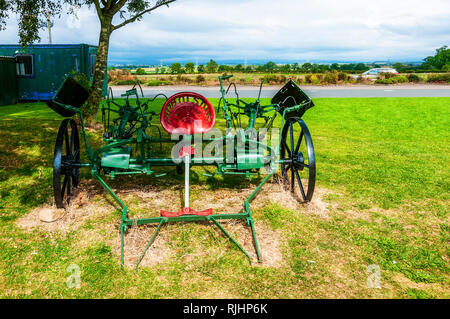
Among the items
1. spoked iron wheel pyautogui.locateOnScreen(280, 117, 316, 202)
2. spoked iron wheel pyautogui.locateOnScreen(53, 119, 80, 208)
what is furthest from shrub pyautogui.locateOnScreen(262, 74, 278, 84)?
spoked iron wheel pyautogui.locateOnScreen(53, 119, 80, 208)

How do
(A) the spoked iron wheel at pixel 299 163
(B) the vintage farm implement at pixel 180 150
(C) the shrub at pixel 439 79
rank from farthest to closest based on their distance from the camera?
(C) the shrub at pixel 439 79 → (A) the spoked iron wheel at pixel 299 163 → (B) the vintage farm implement at pixel 180 150

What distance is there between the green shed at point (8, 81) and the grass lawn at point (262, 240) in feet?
28.1

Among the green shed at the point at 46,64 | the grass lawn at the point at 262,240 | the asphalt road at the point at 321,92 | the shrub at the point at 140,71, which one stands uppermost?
the shrub at the point at 140,71

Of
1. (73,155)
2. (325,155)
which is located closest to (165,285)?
(73,155)

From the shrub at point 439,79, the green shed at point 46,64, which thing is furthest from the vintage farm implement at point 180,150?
the shrub at point 439,79

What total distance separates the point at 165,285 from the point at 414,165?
6026 millimetres

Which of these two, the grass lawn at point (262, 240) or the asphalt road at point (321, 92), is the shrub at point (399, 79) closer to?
the asphalt road at point (321, 92)

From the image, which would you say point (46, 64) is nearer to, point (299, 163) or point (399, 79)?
point (299, 163)

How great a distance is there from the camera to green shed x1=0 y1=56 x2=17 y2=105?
46.1 feet

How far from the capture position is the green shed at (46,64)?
48.7 feet

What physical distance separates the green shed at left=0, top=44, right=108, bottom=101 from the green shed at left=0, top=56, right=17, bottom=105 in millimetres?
254

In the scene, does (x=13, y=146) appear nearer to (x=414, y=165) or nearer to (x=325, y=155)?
(x=325, y=155)

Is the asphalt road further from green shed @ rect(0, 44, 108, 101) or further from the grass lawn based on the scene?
the grass lawn

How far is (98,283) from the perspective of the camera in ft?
11.0
